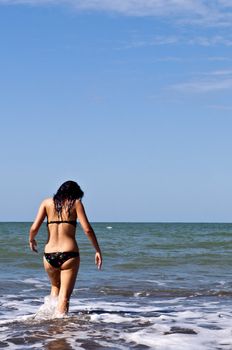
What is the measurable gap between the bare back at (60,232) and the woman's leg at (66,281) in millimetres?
171

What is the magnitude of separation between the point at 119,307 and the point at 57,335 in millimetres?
2665

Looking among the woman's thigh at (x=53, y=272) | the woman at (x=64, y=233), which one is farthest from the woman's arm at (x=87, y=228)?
the woman's thigh at (x=53, y=272)

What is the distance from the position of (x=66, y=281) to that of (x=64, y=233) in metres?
0.58

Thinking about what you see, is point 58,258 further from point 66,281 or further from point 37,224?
point 37,224

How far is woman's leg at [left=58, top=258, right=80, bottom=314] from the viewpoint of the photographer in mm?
7996

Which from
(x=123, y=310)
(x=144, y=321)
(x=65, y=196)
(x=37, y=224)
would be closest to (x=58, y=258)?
(x=37, y=224)

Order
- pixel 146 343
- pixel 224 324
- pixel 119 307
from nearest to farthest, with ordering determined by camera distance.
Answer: pixel 146 343 → pixel 224 324 → pixel 119 307

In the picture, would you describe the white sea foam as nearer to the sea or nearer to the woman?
the sea

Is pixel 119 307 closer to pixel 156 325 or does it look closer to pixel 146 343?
pixel 156 325

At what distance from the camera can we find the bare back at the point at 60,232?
8039 millimetres

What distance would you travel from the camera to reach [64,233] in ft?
26.5

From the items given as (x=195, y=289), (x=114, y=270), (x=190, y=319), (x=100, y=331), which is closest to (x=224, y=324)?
(x=190, y=319)

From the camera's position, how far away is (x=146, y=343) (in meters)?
6.81

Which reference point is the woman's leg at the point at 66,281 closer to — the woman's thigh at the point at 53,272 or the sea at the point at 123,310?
the woman's thigh at the point at 53,272
